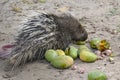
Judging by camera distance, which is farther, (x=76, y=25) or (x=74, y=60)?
(x=76, y=25)

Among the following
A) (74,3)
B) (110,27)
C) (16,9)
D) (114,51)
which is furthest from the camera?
(74,3)

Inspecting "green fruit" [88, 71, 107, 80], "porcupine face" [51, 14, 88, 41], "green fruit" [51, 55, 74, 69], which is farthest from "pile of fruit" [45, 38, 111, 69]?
"green fruit" [88, 71, 107, 80]

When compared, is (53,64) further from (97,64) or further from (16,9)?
(16,9)

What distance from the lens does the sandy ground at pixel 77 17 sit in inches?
131

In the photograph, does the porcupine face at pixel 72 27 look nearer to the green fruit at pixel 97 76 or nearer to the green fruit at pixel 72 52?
the green fruit at pixel 72 52

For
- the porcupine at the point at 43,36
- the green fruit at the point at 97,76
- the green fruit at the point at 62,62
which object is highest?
the porcupine at the point at 43,36

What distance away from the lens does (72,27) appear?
12.5 ft

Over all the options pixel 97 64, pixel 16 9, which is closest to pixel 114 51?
pixel 97 64

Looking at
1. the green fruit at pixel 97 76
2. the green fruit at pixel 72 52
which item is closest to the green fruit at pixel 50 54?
the green fruit at pixel 72 52

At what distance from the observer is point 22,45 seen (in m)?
3.42

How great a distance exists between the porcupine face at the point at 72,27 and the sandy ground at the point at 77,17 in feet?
0.90

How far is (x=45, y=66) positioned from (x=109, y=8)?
1868mm

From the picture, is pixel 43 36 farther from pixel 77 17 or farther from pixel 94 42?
pixel 77 17

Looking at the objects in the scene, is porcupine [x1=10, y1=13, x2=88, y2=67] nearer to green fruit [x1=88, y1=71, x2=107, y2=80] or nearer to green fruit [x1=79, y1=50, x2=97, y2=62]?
green fruit [x1=79, y1=50, x2=97, y2=62]
